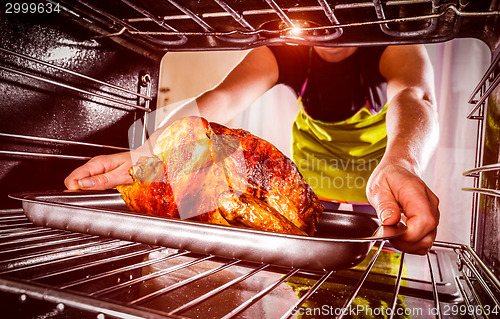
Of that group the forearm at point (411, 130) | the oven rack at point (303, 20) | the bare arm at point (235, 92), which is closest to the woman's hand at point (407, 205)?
the forearm at point (411, 130)

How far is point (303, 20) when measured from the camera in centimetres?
93

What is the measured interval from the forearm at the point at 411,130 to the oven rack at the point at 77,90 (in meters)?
0.86

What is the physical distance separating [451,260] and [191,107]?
1.19 m

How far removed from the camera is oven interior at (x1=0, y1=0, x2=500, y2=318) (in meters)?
0.67

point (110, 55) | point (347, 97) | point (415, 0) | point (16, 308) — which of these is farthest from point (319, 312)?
point (347, 97)

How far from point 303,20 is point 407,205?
0.55 meters

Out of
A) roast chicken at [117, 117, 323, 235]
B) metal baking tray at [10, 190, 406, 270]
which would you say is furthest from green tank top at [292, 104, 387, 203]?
metal baking tray at [10, 190, 406, 270]

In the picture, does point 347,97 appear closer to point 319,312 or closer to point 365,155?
point 365,155

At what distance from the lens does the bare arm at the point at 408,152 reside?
686 millimetres

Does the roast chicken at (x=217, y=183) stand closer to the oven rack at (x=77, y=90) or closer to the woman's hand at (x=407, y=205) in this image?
the woman's hand at (x=407, y=205)

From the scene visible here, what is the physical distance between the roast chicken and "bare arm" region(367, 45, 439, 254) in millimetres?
195

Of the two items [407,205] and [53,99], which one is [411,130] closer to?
[407,205]

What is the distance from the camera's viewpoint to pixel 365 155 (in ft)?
6.40

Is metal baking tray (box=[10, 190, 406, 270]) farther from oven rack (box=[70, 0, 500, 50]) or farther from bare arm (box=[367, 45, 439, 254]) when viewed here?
oven rack (box=[70, 0, 500, 50])
